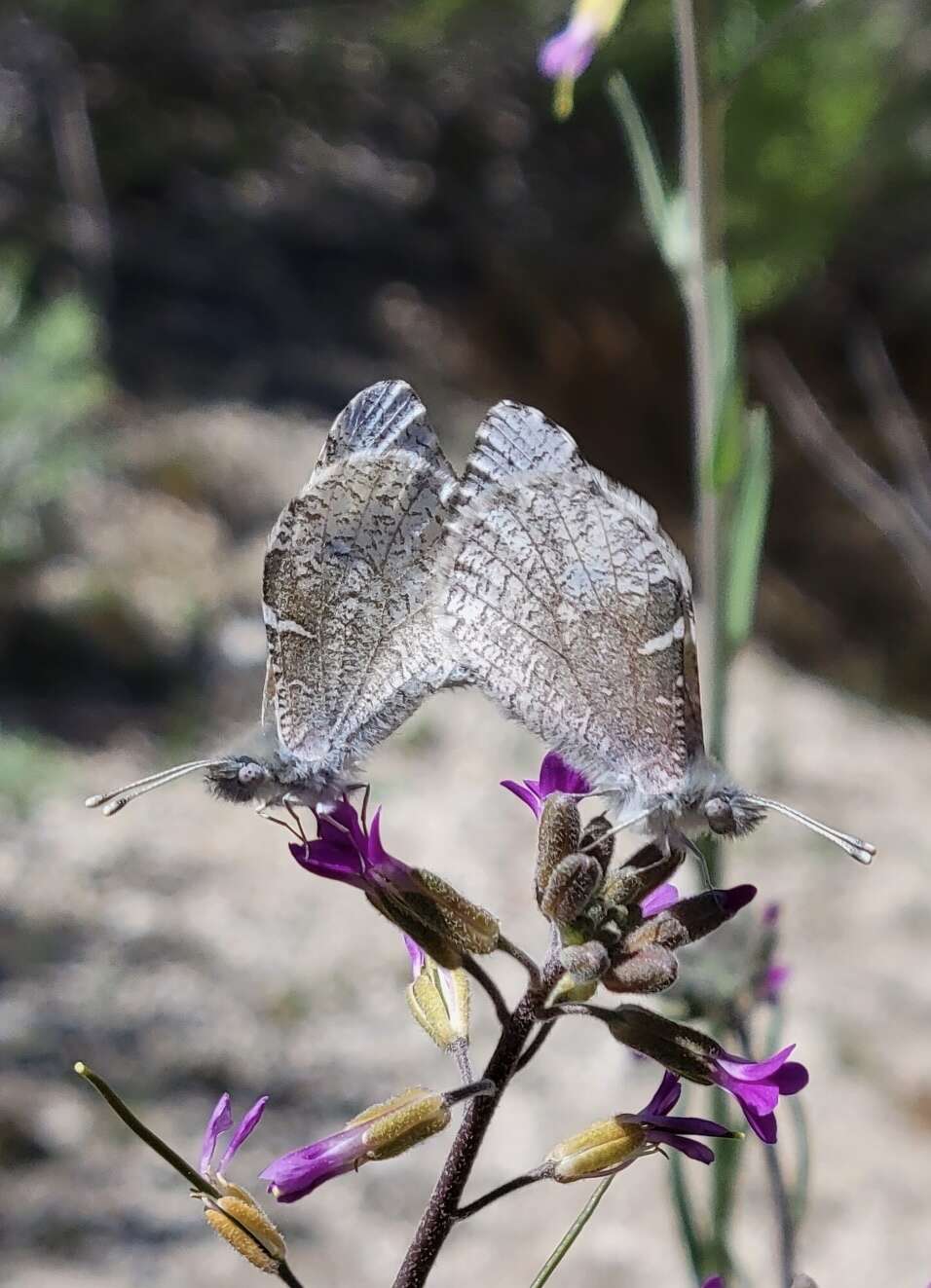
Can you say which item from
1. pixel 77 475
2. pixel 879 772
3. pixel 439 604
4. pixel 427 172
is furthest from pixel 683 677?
pixel 427 172

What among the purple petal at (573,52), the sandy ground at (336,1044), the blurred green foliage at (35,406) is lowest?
the sandy ground at (336,1044)

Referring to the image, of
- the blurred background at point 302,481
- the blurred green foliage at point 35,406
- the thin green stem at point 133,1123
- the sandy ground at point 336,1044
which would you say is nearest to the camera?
the thin green stem at point 133,1123

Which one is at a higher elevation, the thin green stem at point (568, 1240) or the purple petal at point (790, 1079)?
the purple petal at point (790, 1079)

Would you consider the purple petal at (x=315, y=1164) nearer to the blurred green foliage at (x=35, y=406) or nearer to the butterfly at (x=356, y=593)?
the butterfly at (x=356, y=593)

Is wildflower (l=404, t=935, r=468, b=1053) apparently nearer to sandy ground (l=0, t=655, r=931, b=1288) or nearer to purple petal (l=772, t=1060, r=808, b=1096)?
purple petal (l=772, t=1060, r=808, b=1096)

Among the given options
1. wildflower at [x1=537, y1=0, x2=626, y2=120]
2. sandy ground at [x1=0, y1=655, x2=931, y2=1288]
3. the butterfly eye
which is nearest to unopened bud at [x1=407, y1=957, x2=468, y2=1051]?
the butterfly eye

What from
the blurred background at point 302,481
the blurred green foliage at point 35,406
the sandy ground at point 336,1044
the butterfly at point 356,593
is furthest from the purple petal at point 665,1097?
the blurred green foliage at point 35,406

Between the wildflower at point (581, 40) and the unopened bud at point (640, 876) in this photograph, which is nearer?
the unopened bud at point (640, 876)

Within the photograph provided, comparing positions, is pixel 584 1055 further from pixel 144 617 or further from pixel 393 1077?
pixel 144 617
